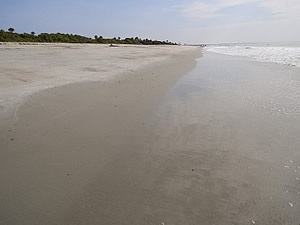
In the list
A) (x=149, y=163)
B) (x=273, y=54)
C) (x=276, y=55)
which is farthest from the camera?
(x=273, y=54)

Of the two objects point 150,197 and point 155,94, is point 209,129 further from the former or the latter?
point 155,94

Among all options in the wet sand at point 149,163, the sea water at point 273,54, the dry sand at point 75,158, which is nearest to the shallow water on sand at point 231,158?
the wet sand at point 149,163

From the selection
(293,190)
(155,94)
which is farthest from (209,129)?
(155,94)

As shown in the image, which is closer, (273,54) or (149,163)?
(149,163)

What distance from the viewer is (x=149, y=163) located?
122 inches

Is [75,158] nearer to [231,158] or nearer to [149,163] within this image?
[149,163]

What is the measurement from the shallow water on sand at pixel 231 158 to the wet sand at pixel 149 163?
0.01 meters

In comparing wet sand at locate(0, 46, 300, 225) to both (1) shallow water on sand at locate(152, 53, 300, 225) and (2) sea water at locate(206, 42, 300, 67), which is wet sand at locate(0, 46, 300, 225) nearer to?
(1) shallow water on sand at locate(152, 53, 300, 225)

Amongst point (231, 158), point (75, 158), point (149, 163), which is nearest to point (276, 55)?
point (231, 158)

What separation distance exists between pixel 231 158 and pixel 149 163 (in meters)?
1.15

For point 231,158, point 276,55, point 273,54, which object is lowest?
point 273,54

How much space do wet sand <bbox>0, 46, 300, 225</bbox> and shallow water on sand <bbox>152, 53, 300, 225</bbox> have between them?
0.01m

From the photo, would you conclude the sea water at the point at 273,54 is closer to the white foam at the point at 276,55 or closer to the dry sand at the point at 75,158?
the white foam at the point at 276,55

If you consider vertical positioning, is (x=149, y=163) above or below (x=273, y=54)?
above
